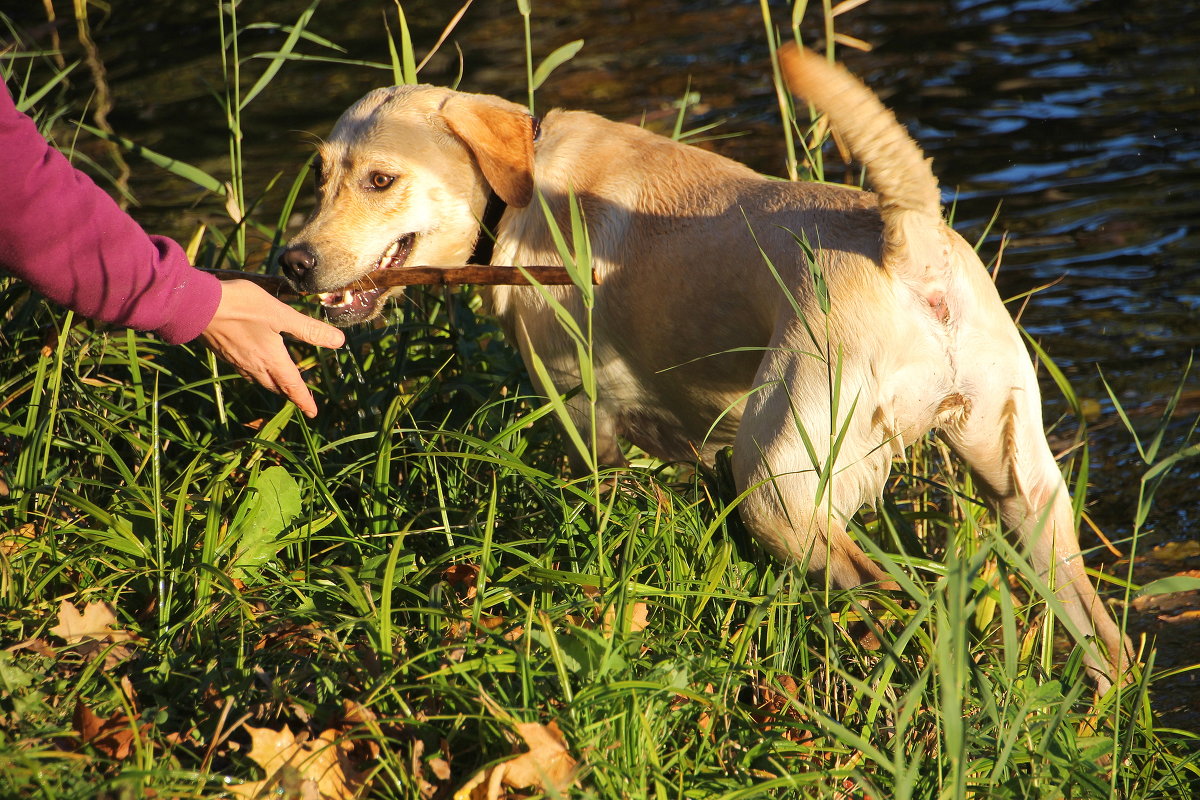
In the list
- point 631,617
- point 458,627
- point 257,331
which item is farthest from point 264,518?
point 631,617

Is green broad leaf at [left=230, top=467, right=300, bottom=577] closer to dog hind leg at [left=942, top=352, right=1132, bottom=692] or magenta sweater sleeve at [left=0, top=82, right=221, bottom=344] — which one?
magenta sweater sleeve at [left=0, top=82, right=221, bottom=344]

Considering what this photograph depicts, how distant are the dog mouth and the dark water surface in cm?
187

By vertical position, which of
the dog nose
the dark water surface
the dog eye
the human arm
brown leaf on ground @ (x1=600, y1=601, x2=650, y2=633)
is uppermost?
the human arm

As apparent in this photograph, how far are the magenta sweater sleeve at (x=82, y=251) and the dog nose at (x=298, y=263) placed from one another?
690 millimetres

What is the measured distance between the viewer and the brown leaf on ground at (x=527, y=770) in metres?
1.92

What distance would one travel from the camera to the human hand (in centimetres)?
259

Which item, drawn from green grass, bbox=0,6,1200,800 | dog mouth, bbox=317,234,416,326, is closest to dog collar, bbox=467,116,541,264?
dog mouth, bbox=317,234,416,326

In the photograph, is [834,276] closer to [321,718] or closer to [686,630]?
[686,630]

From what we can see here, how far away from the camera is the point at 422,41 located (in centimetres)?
1002

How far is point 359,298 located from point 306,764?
5.34ft

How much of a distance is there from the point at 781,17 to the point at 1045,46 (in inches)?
105

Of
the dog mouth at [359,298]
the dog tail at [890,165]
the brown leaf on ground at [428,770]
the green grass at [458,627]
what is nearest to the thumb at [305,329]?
the green grass at [458,627]

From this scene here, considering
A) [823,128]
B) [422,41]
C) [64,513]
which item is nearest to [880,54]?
[422,41]

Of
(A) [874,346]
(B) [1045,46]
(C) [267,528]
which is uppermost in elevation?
(A) [874,346]
